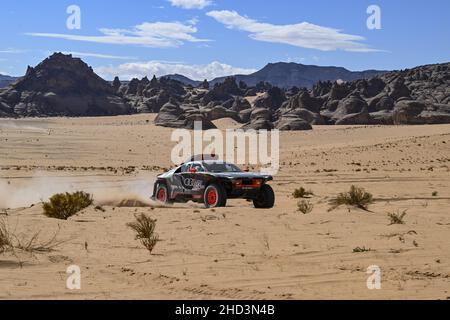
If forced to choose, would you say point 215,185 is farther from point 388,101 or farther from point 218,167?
point 388,101

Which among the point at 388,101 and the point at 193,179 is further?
the point at 388,101

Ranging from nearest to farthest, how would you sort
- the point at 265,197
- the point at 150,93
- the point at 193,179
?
the point at 265,197 → the point at 193,179 → the point at 150,93

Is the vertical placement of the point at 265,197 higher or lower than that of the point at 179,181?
lower

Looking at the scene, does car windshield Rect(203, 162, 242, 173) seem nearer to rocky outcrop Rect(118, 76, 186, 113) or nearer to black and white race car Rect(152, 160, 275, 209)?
black and white race car Rect(152, 160, 275, 209)

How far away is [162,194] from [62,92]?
325ft

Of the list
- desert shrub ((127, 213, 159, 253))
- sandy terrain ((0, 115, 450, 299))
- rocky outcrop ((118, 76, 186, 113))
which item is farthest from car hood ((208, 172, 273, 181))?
rocky outcrop ((118, 76, 186, 113))

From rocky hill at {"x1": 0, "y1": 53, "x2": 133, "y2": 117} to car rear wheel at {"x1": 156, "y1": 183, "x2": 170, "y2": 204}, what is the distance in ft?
288

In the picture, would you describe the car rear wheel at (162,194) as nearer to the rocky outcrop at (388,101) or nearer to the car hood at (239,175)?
the car hood at (239,175)

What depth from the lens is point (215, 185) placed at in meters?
15.1

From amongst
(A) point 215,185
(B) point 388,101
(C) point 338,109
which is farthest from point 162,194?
(B) point 388,101

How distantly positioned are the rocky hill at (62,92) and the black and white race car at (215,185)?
88864 millimetres

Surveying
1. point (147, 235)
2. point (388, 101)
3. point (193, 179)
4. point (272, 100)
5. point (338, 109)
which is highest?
point (272, 100)
